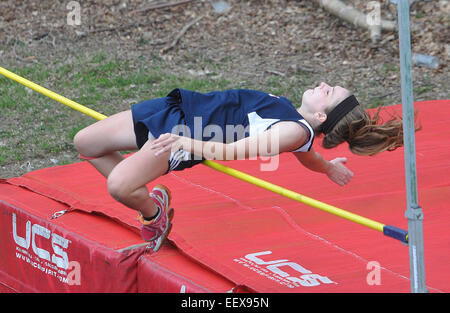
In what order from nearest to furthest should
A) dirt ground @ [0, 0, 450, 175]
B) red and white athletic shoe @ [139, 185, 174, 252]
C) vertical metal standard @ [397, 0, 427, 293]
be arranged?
Result: vertical metal standard @ [397, 0, 427, 293] < red and white athletic shoe @ [139, 185, 174, 252] < dirt ground @ [0, 0, 450, 175]

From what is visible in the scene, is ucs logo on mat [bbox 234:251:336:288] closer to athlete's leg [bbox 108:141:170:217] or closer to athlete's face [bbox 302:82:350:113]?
athlete's leg [bbox 108:141:170:217]

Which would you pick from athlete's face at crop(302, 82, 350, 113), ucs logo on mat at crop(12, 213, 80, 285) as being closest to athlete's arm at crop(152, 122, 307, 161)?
athlete's face at crop(302, 82, 350, 113)

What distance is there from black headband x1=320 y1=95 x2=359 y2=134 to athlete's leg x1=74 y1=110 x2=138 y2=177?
745mm

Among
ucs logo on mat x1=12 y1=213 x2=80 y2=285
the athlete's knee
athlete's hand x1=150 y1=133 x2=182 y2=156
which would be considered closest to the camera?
athlete's hand x1=150 y1=133 x2=182 y2=156

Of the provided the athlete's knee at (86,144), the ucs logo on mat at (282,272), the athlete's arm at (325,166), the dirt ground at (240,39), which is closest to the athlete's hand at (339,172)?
the athlete's arm at (325,166)

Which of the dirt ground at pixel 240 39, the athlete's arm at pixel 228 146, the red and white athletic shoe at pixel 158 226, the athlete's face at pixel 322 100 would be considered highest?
the dirt ground at pixel 240 39

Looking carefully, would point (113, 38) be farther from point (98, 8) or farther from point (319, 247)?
point (319, 247)

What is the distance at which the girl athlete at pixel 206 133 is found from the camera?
2.48 meters

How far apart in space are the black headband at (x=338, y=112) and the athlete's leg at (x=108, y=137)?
2.44 feet

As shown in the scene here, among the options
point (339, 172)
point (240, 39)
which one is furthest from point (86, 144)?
point (240, 39)

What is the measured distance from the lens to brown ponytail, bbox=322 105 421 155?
106 inches

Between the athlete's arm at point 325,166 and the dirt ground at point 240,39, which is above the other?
the dirt ground at point 240,39

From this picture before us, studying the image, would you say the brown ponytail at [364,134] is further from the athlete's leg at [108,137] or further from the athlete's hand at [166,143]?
the athlete's leg at [108,137]
